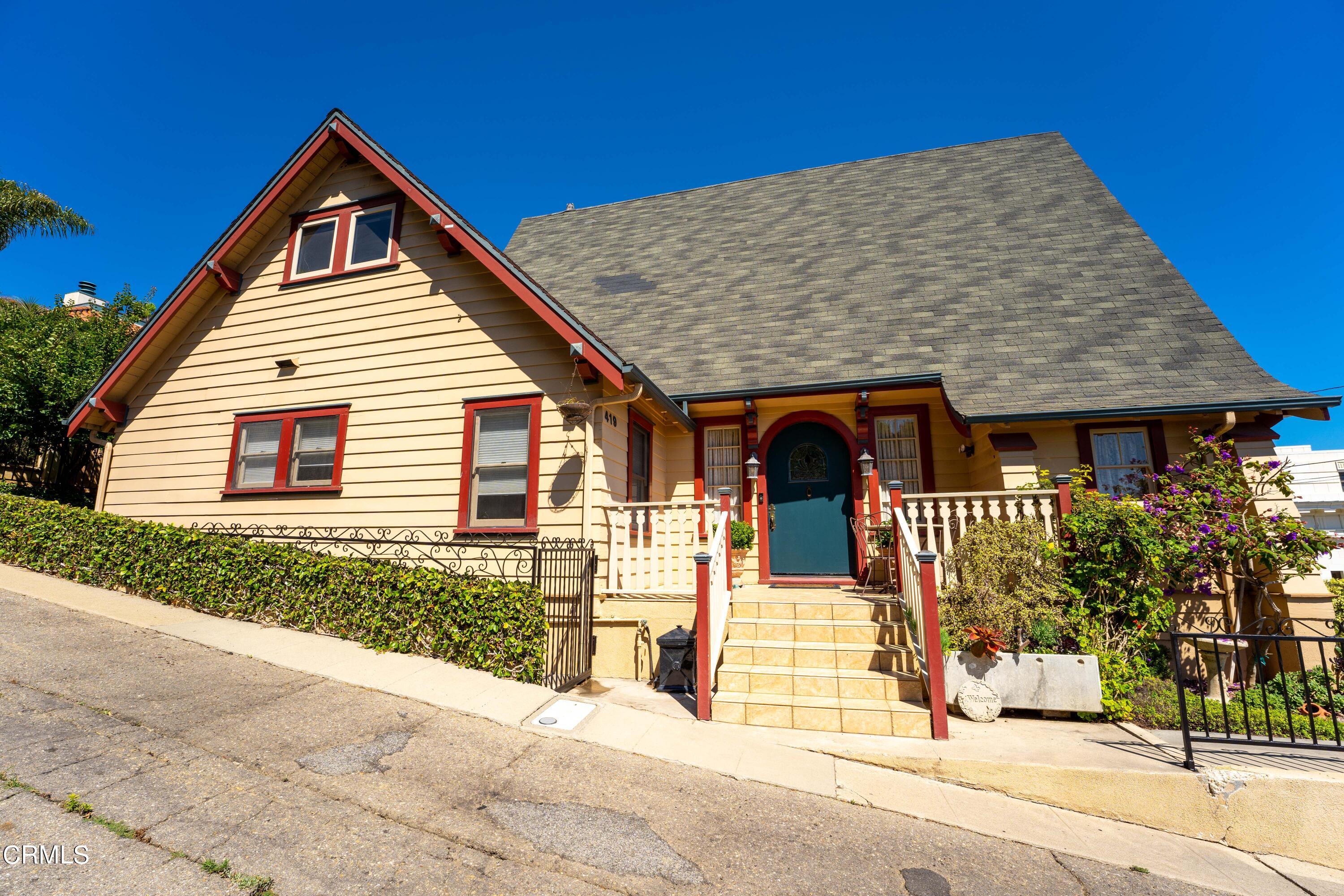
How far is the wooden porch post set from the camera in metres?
5.46

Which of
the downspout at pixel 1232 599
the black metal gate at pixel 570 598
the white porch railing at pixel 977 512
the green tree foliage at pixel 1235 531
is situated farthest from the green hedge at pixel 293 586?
the downspout at pixel 1232 599

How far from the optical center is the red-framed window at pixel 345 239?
9422mm

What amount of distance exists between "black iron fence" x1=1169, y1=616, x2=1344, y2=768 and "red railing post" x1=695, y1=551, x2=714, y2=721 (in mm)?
3731

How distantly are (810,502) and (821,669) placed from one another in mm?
3990

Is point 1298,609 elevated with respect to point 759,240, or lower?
lower

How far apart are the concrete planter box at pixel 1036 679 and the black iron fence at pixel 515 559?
3953 mm

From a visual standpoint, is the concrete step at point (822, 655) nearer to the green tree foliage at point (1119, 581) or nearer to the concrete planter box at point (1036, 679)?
the concrete planter box at point (1036, 679)

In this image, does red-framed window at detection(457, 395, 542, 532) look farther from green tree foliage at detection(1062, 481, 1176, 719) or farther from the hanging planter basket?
green tree foliage at detection(1062, 481, 1176, 719)

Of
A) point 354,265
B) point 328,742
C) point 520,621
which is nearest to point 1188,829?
point 520,621

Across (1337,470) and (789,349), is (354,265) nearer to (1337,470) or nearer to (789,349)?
(789,349)

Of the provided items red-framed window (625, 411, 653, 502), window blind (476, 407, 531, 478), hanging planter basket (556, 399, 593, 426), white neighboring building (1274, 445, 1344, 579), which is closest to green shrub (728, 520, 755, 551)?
red-framed window (625, 411, 653, 502)

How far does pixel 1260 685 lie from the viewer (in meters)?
6.80

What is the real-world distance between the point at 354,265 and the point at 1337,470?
227ft

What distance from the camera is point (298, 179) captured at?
32.7 feet
